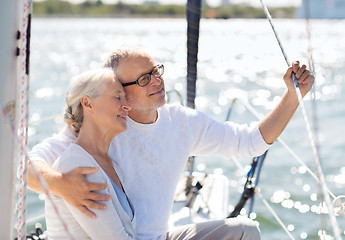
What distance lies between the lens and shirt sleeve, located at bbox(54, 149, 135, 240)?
131 cm

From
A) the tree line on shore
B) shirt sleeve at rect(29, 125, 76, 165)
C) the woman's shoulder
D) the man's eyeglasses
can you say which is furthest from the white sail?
the woman's shoulder

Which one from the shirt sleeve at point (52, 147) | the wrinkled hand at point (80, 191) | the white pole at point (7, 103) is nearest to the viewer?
the white pole at point (7, 103)

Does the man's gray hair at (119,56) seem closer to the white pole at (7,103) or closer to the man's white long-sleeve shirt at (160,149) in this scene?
the man's white long-sleeve shirt at (160,149)

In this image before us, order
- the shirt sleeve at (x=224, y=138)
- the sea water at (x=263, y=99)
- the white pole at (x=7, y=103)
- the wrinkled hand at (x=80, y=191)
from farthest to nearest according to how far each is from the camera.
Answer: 1. the sea water at (x=263, y=99)
2. the shirt sleeve at (x=224, y=138)
3. the wrinkled hand at (x=80, y=191)
4. the white pole at (x=7, y=103)

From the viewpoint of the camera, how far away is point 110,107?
1.38 metres

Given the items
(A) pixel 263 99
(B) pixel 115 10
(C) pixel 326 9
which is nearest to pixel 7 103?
(A) pixel 263 99

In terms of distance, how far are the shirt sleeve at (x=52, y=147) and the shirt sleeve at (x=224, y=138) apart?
1.36 feet

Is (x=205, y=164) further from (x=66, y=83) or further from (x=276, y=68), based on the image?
(x=276, y=68)

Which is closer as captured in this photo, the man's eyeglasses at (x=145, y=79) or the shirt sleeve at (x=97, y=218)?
the shirt sleeve at (x=97, y=218)

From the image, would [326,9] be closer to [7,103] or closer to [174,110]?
[174,110]

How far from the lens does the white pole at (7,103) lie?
1.06 meters

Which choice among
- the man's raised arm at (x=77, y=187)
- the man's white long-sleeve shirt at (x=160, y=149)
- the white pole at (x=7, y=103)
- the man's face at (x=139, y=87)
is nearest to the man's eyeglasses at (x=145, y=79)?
the man's face at (x=139, y=87)

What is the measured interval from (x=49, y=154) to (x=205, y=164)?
3800mm

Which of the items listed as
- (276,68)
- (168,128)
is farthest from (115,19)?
(168,128)
